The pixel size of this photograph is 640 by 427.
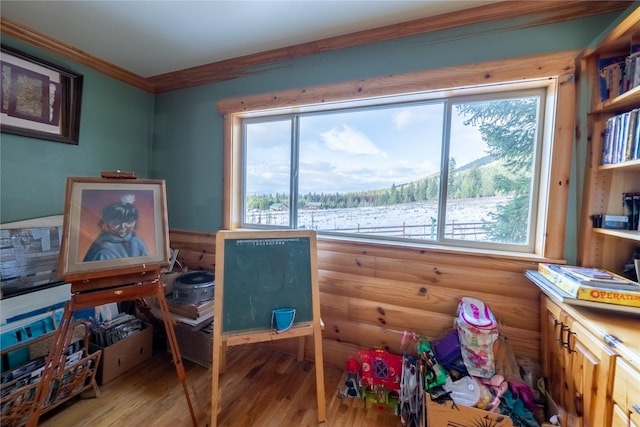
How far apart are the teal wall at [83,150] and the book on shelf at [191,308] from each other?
1233 mm

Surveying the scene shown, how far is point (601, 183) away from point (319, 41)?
1925mm

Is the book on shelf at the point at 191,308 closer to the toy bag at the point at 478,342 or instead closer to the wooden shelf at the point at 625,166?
the toy bag at the point at 478,342

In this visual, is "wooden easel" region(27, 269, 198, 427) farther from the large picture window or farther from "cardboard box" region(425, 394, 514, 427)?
"cardboard box" region(425, 394, 514, 427)


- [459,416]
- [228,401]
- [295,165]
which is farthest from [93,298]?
[459,416]

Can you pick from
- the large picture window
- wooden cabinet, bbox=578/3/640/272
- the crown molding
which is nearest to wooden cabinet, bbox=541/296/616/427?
wooden cabinet, bbox=578/3/640/272

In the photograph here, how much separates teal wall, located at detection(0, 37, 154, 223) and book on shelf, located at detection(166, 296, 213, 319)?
4.04ft

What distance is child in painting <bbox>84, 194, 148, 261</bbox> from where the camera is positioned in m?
1.29

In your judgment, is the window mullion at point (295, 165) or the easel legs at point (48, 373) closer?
the easel legs at point (48, 373)

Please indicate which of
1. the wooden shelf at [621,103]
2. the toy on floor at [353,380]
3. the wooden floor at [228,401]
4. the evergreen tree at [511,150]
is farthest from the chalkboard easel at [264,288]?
the wooden shelf at [621,103]

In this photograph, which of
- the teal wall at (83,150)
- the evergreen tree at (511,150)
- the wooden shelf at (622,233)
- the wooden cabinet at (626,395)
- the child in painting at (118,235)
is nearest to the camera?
the wooden cabinet at (626,395)

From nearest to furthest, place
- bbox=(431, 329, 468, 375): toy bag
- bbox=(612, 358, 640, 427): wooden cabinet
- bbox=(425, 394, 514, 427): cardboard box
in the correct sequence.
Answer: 1. bbox=(612, 358, 640, 427): wooden cabinet
2. bbox=(425, 394, 514, 427): cardboard box
3. bbox=(431, 329, 468, 375): toy bag

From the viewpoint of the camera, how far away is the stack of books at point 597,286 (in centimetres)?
99

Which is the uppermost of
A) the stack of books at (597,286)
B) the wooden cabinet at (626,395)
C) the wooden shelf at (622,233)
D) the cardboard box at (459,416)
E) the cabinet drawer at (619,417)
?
the wooden shelf at (622,233)

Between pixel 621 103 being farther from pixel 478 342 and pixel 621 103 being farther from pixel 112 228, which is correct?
pixel 112 228
